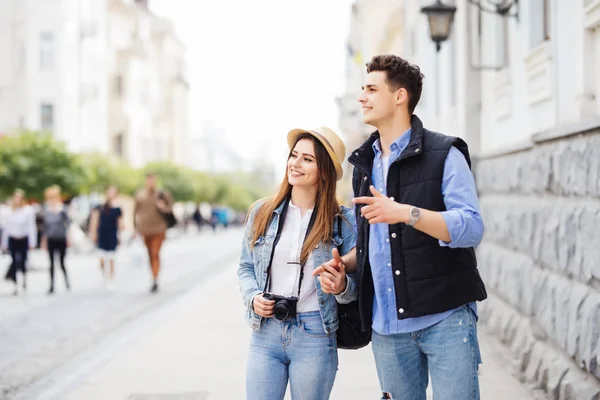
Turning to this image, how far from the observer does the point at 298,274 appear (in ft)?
11.8

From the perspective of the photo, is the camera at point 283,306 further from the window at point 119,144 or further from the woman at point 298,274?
the window at point 119,144

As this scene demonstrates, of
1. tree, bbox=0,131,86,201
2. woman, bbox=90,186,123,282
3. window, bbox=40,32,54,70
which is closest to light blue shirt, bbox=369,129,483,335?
woman, bbox=90,186,123,282

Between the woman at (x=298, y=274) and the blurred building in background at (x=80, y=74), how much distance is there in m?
26.0

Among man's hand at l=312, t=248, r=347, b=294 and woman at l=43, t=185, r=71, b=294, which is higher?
man's hand at l=312, t=248, r=347, b=294

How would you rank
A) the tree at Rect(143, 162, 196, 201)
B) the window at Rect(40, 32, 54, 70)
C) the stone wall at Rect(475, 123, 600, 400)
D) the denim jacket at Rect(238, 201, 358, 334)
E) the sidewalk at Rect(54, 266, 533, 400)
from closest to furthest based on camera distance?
the denim jacket at Rect(238, 201, 358, 334) < the stone wall at Rect(475, 123, 600, 400) < the sidewalk at Rect(54, 266, 533, 400) < the window at Rect(40, 32, 54, 70) < the tree at Rect(143, 162, 196, 201)

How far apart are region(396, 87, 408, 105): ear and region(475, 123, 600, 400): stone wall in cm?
214

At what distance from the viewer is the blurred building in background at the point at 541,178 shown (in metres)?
5.30

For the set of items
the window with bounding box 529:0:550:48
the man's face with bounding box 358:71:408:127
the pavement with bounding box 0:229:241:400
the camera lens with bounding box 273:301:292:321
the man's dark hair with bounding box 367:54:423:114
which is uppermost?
the window with bounding box 529:0:550:48

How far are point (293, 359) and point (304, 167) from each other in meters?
0.82

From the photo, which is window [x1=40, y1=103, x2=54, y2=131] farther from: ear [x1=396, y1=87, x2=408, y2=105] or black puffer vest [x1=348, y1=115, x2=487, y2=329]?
black puffer vest [x1=348, y1=115, x2=487, y2=329]

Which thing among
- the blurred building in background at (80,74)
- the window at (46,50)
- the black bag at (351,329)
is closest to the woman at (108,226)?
the black bag at (351,329)

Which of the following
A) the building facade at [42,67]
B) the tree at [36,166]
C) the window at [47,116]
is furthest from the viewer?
the window at [47,116]

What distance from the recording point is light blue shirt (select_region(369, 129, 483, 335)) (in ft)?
9.84

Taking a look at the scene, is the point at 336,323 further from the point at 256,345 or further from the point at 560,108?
the point at 560,108
